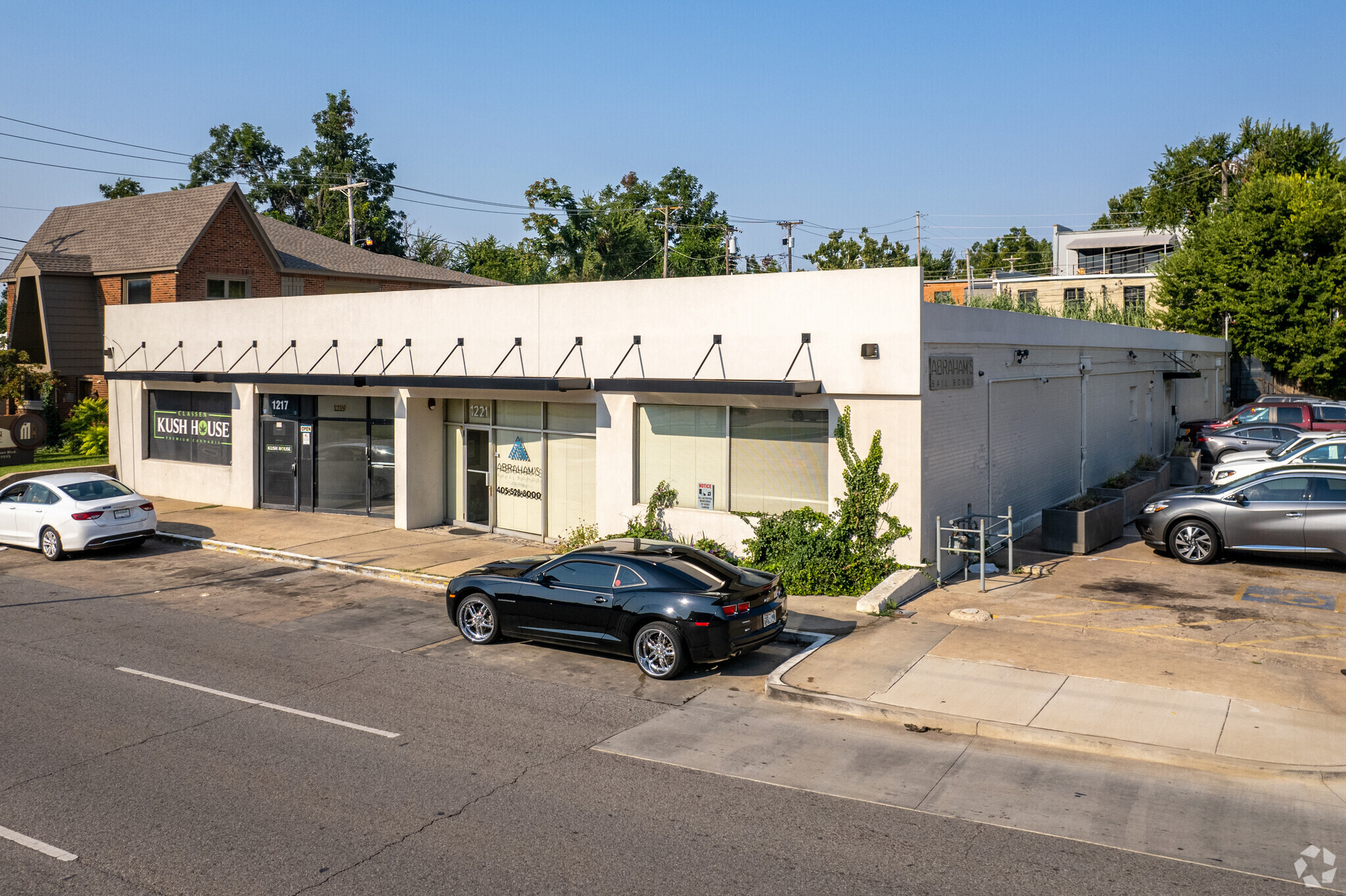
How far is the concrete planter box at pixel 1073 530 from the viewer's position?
58.2ft

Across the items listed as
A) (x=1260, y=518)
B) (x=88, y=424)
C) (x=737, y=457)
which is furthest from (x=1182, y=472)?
(x=88, y=424)

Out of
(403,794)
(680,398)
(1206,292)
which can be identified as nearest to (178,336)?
(680,398)

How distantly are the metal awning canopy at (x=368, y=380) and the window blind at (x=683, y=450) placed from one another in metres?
1.47

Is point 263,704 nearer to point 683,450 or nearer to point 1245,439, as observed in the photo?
point 683,450

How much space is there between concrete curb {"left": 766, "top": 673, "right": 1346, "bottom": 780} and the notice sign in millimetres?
6178

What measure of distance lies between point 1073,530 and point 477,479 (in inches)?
473

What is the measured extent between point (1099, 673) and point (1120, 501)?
9313mm

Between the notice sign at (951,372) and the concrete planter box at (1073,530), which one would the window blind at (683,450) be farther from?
the concrete planter box at (1073,530)

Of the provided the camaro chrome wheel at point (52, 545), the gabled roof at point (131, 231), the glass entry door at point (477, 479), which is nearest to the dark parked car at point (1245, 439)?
the glass entry door at point (477, 479)

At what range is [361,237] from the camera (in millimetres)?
59500

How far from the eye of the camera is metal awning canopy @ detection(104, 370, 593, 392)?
61.5 feet

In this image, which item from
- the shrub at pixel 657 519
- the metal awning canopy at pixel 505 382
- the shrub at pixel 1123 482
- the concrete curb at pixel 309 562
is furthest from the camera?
the shrub at pixel 1123 482

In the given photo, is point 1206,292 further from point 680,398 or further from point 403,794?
point 403,794

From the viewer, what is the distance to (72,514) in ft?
62.8
